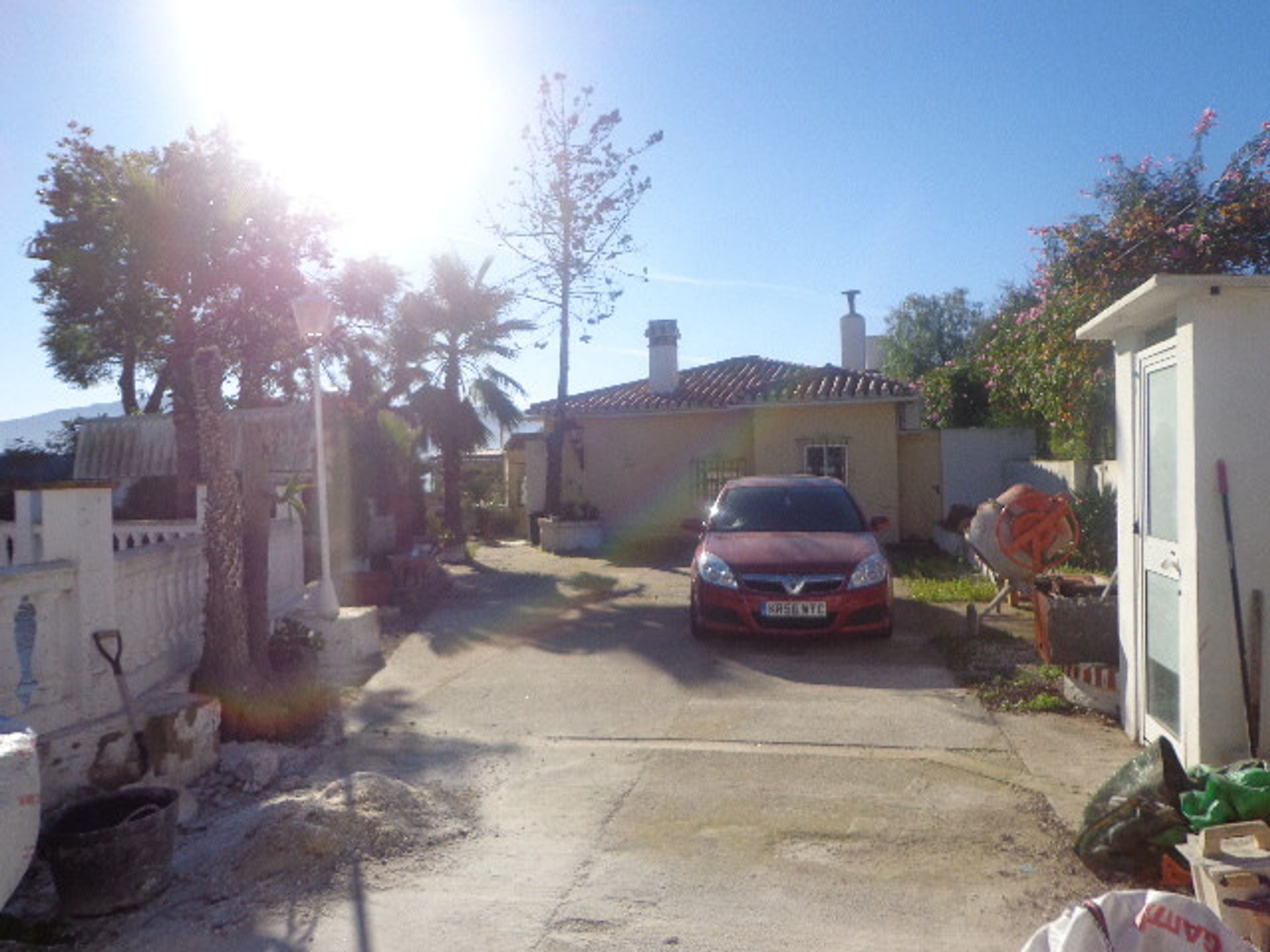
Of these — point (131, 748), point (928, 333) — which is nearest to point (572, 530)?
point (131, 748)

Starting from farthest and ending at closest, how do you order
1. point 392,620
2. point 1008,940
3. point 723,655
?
Answer: point 392,620 → point 723,655 → point 1008,940

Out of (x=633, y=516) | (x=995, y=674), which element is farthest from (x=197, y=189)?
(x=995, y=674)

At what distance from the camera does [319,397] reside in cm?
895

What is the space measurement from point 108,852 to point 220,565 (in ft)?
9.20

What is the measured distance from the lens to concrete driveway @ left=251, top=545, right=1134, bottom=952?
3.74 metres

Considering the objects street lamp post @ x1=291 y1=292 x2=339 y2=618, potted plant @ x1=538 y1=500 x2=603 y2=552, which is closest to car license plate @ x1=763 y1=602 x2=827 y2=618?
street lamp post @ x1=291 y1=292 x2=339 y2=618

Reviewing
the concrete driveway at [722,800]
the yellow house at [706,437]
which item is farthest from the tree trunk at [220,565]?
the yellow house at [706,437]

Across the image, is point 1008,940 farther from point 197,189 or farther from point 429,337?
point 429,337

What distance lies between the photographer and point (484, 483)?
29609 millimetres

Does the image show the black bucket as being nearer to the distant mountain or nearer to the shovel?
the shovel

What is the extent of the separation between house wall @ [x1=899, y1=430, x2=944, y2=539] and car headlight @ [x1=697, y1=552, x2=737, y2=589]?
11.1m

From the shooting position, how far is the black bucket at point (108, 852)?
3834mm

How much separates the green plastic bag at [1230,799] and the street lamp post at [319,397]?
6.68m

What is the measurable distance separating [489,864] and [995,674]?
4755 mm
